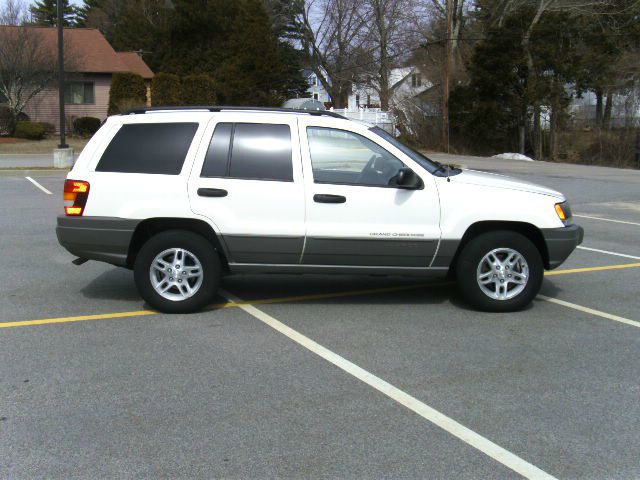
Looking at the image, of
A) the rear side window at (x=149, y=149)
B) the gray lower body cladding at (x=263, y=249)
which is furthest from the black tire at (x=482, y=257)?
the rear side window at (x=149, y=149)

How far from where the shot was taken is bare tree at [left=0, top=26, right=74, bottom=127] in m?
34.7

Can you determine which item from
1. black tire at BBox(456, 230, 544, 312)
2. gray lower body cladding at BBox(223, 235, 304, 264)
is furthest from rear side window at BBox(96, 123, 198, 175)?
black tire at BBox(456, 230, 544, 312)

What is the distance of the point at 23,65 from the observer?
3506cm

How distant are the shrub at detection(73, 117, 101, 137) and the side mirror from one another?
35.3 meters

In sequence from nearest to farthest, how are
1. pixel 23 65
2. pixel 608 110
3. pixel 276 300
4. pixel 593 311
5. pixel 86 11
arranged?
pixel 593 311 < pixel 276 300 < pixel 608 110 < pixel 23 65 < pixel 86 11

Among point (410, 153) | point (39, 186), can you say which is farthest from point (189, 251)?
point (39, 186)

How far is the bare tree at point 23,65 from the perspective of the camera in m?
34.7

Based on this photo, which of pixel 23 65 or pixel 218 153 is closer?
pixel 218 153

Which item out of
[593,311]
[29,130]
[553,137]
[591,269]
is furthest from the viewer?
[29,130]

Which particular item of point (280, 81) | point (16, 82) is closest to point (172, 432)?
point (16, 82)

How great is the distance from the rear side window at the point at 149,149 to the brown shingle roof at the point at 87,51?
3475 centimetres

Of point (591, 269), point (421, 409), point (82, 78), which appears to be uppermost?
point (82, 78)

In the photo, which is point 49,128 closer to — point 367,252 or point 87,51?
point 87,51

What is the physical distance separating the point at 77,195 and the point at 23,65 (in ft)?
108
